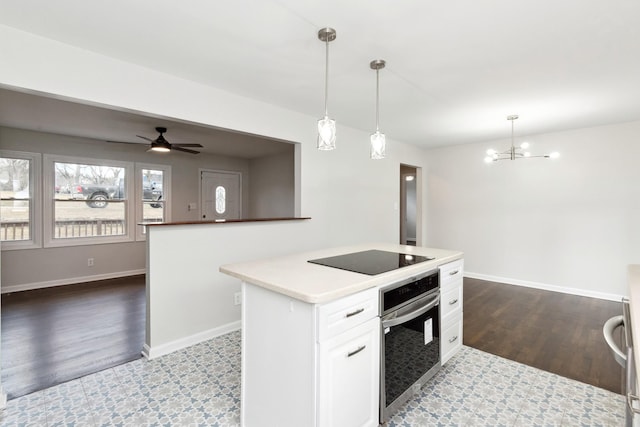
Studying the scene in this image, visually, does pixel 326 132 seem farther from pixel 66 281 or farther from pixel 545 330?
pixel 66 281

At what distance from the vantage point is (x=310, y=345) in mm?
→ 1349

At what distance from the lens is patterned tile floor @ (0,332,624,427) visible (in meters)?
1.80

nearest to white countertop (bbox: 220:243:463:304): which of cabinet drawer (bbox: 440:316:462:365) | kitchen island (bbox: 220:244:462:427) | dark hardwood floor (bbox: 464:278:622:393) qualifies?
kitchen island (bbox: 220:244:462:427)

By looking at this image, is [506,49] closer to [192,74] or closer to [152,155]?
[192,74]

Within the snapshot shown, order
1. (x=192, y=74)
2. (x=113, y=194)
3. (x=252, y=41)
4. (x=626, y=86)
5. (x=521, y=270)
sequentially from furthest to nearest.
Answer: (x=113, y=194) → (x=521, y=270) → (x=626, y=86) → (x=192, y=74) → (x=252, y=41)

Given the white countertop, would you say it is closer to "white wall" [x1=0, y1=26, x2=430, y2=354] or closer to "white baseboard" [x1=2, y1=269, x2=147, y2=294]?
"white wall" [x1=0, y1=26, x2=430, y2=354]

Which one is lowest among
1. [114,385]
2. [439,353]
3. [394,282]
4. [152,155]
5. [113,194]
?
[114,385]

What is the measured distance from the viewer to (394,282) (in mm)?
1742

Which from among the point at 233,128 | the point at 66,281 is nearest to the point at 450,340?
the point at 233,128

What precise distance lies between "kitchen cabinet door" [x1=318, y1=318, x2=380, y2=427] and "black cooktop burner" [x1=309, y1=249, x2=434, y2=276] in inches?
12.5

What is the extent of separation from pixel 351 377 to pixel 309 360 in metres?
0.28

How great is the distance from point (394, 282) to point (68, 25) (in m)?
Answer: 2.53

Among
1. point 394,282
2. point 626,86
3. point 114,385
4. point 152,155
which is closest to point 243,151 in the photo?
point 152,155

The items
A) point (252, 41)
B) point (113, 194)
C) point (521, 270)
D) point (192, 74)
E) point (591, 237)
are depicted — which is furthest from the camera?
point (113, 194)
